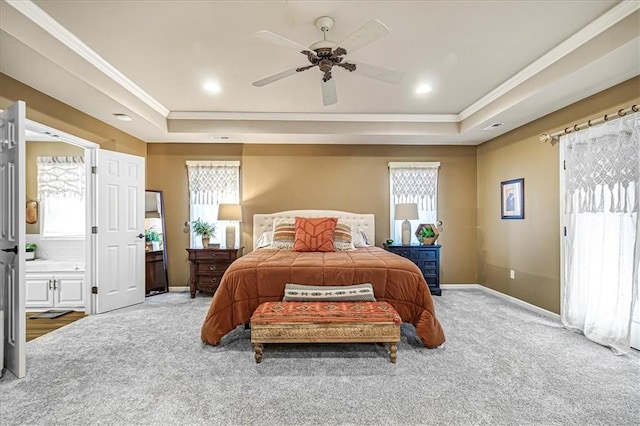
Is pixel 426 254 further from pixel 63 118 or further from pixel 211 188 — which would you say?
pixel 63 118

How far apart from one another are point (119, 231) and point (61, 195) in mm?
1658

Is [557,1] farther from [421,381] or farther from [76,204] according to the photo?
[76,204]

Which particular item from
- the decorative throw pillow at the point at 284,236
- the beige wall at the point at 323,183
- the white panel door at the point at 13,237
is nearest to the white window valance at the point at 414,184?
the beige wall at the point at 323,183

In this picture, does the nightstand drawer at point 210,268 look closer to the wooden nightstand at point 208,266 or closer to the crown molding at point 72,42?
the wooden nightstand at point 208,266

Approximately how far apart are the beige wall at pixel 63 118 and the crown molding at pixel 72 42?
2.22 ft

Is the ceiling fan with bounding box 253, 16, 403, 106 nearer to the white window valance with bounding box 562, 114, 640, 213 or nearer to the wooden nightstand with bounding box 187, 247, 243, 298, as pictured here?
the white window valance with bounding box 562, 114, 640, 213

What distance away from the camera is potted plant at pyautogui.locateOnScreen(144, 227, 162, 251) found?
15.8 feet

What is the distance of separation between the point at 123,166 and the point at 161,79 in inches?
58.8

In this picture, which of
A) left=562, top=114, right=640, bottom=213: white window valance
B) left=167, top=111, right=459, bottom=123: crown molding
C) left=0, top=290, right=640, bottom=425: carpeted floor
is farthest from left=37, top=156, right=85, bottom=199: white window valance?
left=562, top=114, right=640, bottom=213: white window valance

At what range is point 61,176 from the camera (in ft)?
15.8

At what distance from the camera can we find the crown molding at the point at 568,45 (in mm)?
2197

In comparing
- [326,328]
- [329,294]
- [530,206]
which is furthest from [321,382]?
[530,206]

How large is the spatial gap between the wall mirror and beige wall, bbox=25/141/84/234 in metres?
1.47

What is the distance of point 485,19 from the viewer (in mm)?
2326
